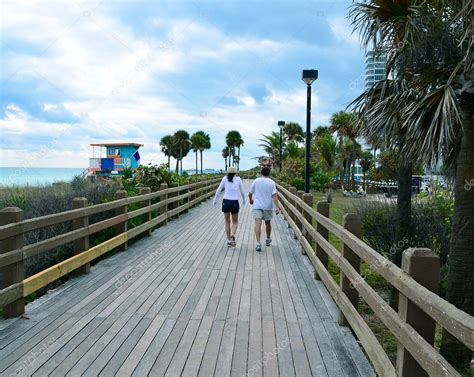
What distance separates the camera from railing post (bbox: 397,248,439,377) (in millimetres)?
2705

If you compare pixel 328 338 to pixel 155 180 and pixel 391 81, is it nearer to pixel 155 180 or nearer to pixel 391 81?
pixel 391 81

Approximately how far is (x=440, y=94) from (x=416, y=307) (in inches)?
132

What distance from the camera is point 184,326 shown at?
4551mm

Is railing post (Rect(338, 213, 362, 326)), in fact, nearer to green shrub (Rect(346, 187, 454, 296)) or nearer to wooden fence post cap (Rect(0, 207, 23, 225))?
green shrub (Rect(346, 187, 454, 296))

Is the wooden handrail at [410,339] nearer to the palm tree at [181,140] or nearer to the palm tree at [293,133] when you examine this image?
the palm tree at [293,133]

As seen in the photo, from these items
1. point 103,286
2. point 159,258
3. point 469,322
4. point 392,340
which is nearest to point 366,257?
point 469,322

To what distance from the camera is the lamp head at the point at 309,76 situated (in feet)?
37.4

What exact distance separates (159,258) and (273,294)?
290 cm

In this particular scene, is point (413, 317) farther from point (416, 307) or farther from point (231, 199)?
point (231, 199)

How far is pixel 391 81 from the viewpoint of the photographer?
697cm

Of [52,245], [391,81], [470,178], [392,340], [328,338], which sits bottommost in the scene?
[392,340]

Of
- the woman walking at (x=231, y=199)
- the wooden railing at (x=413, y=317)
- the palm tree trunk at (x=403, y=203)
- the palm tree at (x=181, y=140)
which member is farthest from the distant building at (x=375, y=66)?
the palm tree at (x=181, y=140)

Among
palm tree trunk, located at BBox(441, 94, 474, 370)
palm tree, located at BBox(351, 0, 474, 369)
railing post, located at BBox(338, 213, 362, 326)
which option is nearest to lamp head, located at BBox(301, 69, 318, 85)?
palm tree, located at BBox(351, 0, 474, 369)

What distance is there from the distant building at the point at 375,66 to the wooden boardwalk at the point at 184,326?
3.39 metres
